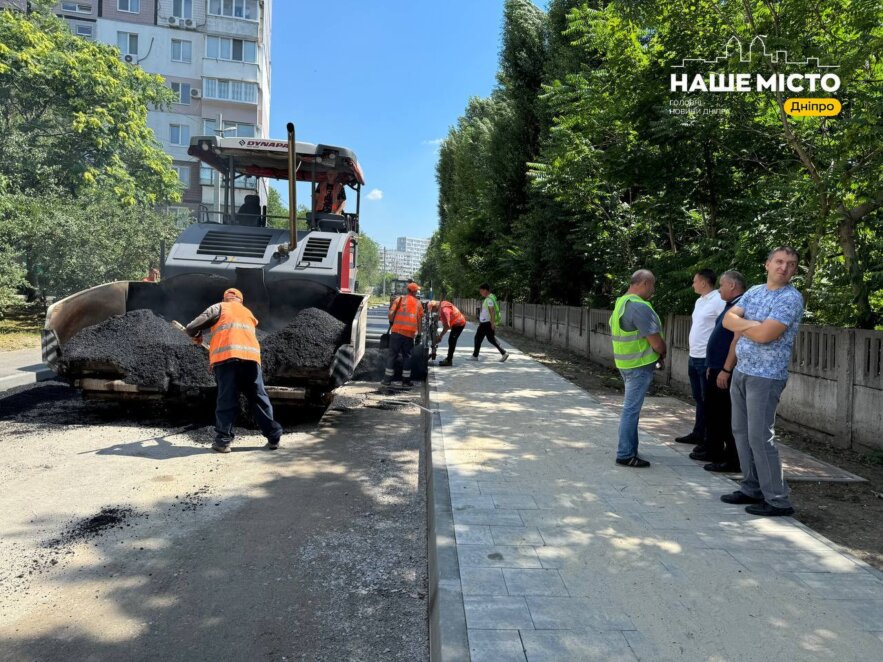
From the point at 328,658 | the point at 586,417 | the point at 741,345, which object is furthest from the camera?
the point at 586,417

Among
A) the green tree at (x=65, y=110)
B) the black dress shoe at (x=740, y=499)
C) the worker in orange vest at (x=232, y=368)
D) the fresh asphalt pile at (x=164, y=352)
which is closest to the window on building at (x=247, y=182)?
the fresh asphalt pile at (x=164, y=352)

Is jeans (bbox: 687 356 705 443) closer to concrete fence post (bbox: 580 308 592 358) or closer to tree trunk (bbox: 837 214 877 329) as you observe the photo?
tree trunk (bbox: 837 214 877 329)

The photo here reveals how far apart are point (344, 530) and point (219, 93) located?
147ft

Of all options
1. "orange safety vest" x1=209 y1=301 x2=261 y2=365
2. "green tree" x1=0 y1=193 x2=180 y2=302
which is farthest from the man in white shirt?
"green tree" x1=0 y1=193 x2=180 y2=302

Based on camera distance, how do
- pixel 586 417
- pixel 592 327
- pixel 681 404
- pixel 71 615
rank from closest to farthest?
pixel 71 615
pixel 586 417
pixel 681 404
pixel 592 327

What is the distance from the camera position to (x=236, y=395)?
5844 millimetres

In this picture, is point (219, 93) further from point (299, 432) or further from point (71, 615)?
point (71, 615)

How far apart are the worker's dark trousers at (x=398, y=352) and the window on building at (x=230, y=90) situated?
38274mm

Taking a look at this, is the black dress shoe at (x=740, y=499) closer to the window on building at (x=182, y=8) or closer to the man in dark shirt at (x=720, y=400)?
the man in dark shirt at (x=720, y=400)

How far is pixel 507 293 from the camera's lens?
32.2 metres

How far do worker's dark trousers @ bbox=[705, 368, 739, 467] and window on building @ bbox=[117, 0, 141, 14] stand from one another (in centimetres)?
4941

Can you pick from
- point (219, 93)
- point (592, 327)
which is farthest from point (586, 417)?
point (219, 93)

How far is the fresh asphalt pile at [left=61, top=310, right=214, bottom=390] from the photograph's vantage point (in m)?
6.33

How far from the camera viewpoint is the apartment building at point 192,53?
42469mm
